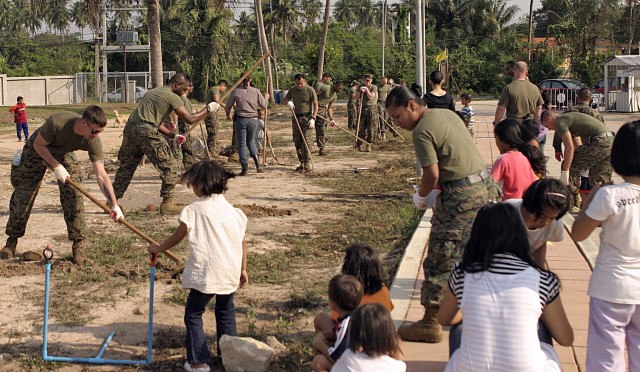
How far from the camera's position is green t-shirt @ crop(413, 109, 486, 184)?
17.8 feet

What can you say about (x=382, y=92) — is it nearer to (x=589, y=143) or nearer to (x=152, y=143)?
(x=152, y=143)

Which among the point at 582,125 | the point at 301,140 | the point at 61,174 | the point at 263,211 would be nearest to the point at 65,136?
the point at 61,174

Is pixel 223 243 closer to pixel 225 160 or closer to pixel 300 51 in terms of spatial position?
pixel 225 160

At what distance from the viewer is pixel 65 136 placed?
798 cm

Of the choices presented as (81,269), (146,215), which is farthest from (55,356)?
(146,215)

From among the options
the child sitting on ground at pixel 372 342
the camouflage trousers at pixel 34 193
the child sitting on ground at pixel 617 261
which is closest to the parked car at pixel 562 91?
the camouflage trousers at pixel 34 193

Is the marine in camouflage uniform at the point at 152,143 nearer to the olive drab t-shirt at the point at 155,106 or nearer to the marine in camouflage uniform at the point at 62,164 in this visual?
the olive drab t-shirt at the point at 155,106

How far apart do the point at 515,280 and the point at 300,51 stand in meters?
74.1

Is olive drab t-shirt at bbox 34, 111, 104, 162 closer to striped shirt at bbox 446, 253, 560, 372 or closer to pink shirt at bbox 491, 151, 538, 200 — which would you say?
pink shirt at bbox 491, 151, 538, 200

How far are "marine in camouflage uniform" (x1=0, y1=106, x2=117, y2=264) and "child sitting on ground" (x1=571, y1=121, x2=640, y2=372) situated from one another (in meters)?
4.51

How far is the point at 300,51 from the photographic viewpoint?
77.0 metres

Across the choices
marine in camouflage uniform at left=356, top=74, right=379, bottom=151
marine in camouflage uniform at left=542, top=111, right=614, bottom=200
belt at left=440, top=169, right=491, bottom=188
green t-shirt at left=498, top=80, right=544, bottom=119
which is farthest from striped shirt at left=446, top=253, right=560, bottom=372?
marine in camouflage uniform at left=356, top=74, right=379, bottom=151

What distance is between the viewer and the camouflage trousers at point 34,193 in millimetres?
8281

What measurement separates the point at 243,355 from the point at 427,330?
3.92 ft
